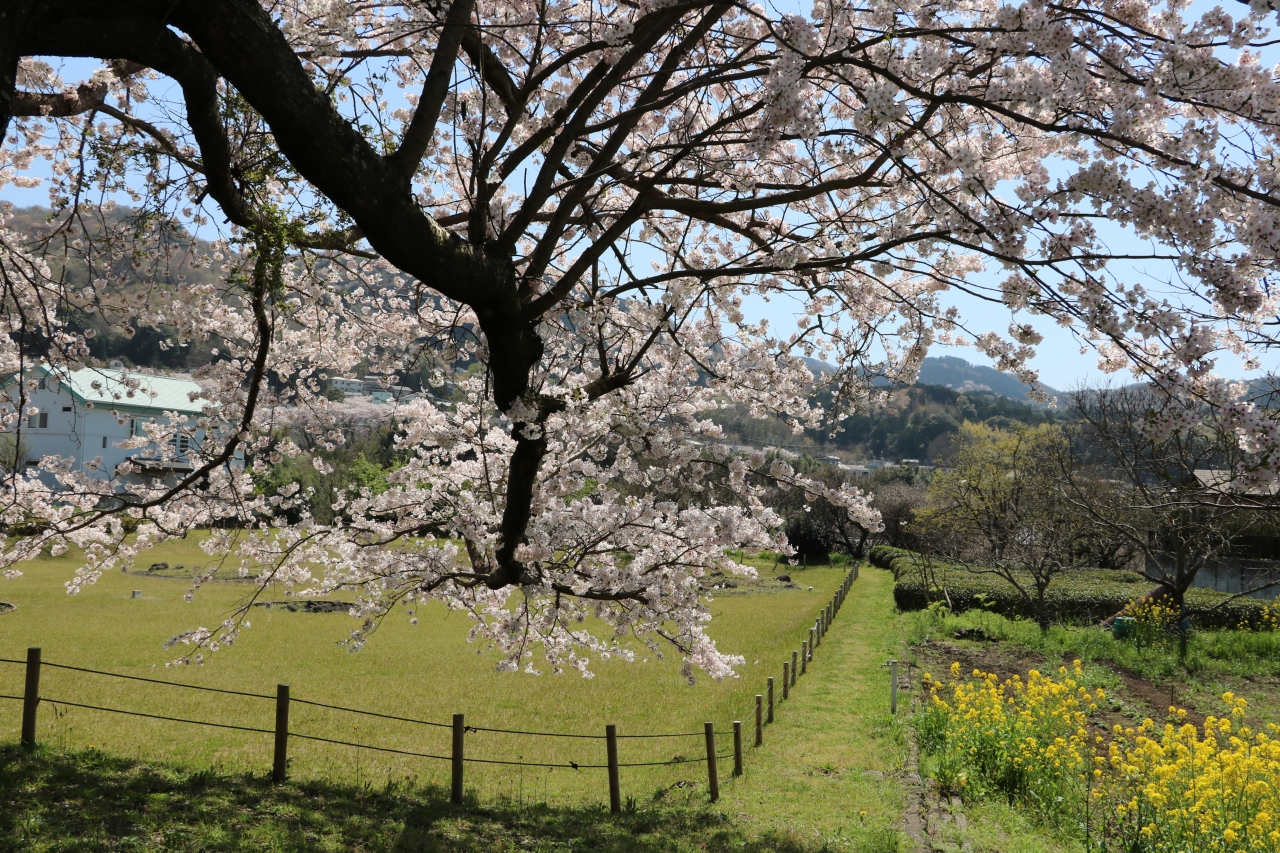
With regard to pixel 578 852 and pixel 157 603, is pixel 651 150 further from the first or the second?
pixel 157 603

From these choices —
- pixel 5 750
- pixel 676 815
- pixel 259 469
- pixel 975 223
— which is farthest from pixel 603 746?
pixel 975 223

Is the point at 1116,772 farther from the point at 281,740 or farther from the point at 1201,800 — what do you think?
the point at 281,740

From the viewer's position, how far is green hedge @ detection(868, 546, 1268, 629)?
48.3 feet

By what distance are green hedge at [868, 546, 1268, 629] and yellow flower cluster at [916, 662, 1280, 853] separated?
8135 mm

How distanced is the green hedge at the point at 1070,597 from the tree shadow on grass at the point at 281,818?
1215 centimetres

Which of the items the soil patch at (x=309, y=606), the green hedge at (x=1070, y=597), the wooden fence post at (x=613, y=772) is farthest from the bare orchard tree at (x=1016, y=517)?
the soil patch at (x=309, y=606)

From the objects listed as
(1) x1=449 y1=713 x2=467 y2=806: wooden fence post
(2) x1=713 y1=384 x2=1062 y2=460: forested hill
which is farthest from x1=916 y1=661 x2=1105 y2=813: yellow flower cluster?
(2) x1=713 y1=384 x2=1062 y2=460: forested hill

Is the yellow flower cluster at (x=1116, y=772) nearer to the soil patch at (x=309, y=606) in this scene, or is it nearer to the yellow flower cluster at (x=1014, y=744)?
the yellow flower cluster at (x=1014, y=744)

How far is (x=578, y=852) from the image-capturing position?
558 centimetres

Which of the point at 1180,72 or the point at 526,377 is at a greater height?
the point at 1180,72

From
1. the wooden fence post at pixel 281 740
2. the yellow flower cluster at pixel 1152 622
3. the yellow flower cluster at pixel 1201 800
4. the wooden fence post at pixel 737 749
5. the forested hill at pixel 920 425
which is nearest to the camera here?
the yellow flower cluster at pixel 1201 800

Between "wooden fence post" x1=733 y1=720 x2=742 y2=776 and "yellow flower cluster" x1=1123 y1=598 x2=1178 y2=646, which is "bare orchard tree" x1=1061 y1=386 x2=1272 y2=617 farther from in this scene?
"wooden fence post" x1=733 y1=720 x2=742 y2=776

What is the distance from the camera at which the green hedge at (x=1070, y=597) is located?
1471 cm

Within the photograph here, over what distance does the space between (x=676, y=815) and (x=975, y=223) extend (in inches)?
221
